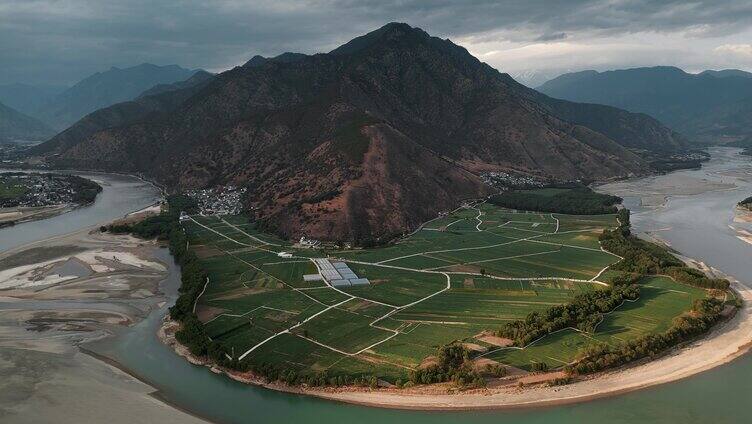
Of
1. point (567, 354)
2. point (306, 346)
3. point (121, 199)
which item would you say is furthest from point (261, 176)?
point (567, 354)

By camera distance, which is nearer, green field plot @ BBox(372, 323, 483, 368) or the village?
green field plot @ BBox(372, 323, 483, 368)

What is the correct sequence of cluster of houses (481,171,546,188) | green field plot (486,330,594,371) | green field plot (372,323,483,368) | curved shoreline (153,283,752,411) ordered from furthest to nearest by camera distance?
cluster of houses (481,171,546,188)
green field plot (372,323,483,368)
green field plot (486,330,594,371)
curved shoreline (153,283,752,411)

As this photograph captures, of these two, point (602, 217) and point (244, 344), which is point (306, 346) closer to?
point (244, 344)

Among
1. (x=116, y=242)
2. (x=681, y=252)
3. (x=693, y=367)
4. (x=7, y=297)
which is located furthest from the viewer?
(x=116, y=242)

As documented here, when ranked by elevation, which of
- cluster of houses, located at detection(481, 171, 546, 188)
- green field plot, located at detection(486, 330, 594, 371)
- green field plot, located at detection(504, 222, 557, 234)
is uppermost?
cluster of houses, located at detection(481, 171, 546, 188)

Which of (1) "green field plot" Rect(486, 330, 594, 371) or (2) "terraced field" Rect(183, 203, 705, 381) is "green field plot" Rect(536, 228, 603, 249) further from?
(1) "green field plot" Rect(486, 330, 594, 371)

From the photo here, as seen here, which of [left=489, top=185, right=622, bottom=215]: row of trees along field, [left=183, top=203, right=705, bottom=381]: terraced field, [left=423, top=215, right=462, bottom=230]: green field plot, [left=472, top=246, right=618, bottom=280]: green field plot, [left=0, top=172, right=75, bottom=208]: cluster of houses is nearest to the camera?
[left=183, top=203, right=705, bottom=381]: terraced field

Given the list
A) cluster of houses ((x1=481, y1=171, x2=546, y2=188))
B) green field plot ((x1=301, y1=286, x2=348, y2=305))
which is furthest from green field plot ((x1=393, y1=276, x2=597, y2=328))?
cluster of houses ((x1=481, y1=171, x2=546, y2=188))
